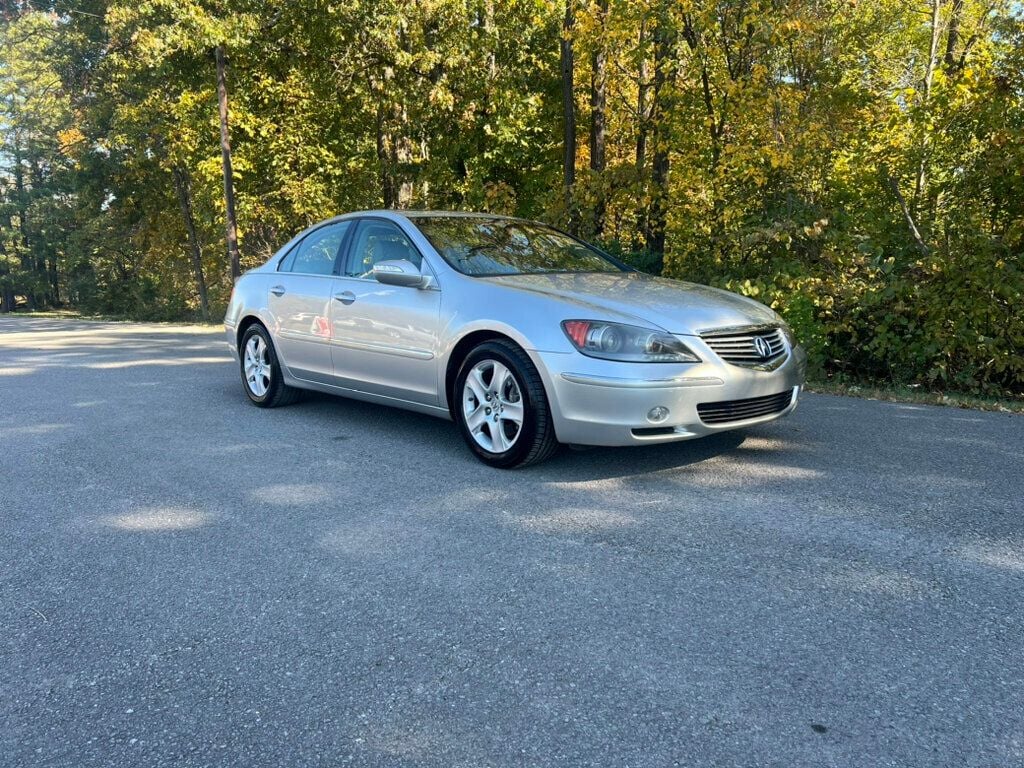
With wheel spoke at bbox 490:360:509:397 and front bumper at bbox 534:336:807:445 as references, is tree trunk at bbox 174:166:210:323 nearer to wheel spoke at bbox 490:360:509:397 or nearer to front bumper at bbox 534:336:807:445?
wheel spoke at bbox 490:360:509:397

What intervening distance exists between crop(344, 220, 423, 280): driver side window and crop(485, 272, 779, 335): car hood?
86 cm

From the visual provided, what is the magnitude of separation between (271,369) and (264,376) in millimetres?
153

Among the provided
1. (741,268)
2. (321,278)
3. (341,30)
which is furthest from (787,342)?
(341,30)

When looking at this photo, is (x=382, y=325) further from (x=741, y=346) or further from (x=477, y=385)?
(x=741, y=346)

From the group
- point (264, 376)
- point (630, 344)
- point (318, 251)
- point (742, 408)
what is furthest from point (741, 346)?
point (264, 376)

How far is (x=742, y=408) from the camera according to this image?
483 cm

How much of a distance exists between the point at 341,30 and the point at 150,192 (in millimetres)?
16529

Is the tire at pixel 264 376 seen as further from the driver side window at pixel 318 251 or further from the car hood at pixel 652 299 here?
the car hood at pixel 652 299

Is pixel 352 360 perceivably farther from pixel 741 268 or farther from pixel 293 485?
pixel 741 268

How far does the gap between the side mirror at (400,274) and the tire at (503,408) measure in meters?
0.70

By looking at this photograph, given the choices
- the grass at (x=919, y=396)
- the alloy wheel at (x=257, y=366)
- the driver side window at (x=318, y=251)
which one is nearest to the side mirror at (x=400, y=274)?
the driver side window at (x=318, y=251)

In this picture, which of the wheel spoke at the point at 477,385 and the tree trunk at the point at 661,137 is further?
the tree trunk at the point at 661,137

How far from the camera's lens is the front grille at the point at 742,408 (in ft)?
15.3

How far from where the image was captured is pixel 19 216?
50.7 m
